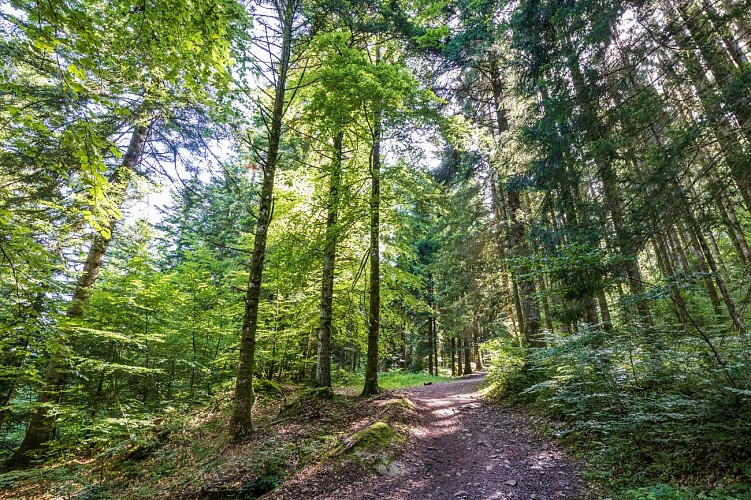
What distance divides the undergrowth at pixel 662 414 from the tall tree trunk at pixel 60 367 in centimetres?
993

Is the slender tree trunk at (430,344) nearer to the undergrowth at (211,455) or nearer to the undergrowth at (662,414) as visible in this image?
the undergrowth at (211,455)

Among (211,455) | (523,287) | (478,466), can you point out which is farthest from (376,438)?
(523,287)

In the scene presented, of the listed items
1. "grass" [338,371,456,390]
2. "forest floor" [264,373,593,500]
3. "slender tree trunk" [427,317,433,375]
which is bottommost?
Result: "forest floor" [264,373,593,500]

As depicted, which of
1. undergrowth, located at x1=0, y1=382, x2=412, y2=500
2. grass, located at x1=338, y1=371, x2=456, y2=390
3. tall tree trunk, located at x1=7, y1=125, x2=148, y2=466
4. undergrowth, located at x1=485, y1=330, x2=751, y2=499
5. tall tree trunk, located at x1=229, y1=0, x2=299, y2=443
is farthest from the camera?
grass, located at x1=338, y1=371, x2=456, y2=390

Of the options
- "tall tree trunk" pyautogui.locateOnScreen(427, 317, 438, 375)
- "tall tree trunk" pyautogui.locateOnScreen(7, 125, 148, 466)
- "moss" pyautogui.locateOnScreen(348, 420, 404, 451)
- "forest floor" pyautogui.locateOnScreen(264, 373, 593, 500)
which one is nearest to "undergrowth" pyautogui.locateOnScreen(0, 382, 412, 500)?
"moss" pyautogui.locateOnScreen(348, 420, 404, 451)

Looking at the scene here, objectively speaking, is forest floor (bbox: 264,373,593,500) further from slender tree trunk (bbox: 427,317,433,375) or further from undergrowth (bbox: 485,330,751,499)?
slender tree trunk (bbox: 427,317,433,375)

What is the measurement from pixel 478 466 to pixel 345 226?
6127mm

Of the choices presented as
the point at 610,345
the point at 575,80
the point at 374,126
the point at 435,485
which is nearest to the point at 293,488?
the point at 435,485

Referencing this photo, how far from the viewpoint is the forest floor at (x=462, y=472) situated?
15.3 feet

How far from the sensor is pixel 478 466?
18.6 ft

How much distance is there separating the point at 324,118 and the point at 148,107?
5501 millimetres

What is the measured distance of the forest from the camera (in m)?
4.46

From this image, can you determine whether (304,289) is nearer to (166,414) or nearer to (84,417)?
(166,414)

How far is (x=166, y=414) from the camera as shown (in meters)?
9.31
